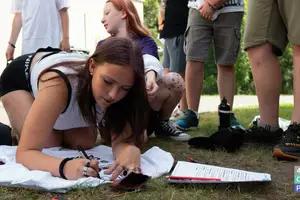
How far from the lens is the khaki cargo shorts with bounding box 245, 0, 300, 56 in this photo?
2.70 meters

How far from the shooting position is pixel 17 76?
2.67 m

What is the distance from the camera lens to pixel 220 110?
3.32 meters

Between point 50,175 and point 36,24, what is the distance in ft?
6.76

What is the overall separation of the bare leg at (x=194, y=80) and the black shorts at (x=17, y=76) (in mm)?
1328

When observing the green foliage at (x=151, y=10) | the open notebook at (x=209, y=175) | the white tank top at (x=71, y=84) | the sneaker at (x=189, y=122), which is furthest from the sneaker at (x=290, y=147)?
the green foliage at (x=151, y=10)

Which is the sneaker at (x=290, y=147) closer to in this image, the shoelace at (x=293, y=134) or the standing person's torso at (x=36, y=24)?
the shoelace at (x=293, y=134)

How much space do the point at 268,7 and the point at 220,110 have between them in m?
0.91

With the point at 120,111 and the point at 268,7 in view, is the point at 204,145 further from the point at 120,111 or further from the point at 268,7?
the point at 268,7

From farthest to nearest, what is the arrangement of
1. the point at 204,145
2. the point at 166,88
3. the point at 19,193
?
the point at 166,88 < the point at 204,145 < the point at 19,193

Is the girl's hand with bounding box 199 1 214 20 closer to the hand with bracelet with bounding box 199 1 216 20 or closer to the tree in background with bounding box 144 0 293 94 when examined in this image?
the hand with bracelet with bounding box 199 1 216 20

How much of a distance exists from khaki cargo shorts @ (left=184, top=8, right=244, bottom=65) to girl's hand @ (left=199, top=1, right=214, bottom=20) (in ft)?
0.28

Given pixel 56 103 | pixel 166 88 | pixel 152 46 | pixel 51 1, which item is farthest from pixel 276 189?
pixel 51 1

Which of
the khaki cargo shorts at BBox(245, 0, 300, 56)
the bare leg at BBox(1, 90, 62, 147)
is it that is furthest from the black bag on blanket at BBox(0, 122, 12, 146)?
the khaki cargo shorts at BBox(245, 0, 300, 56)

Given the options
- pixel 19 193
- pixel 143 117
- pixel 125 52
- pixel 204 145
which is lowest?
pixel 204 145
